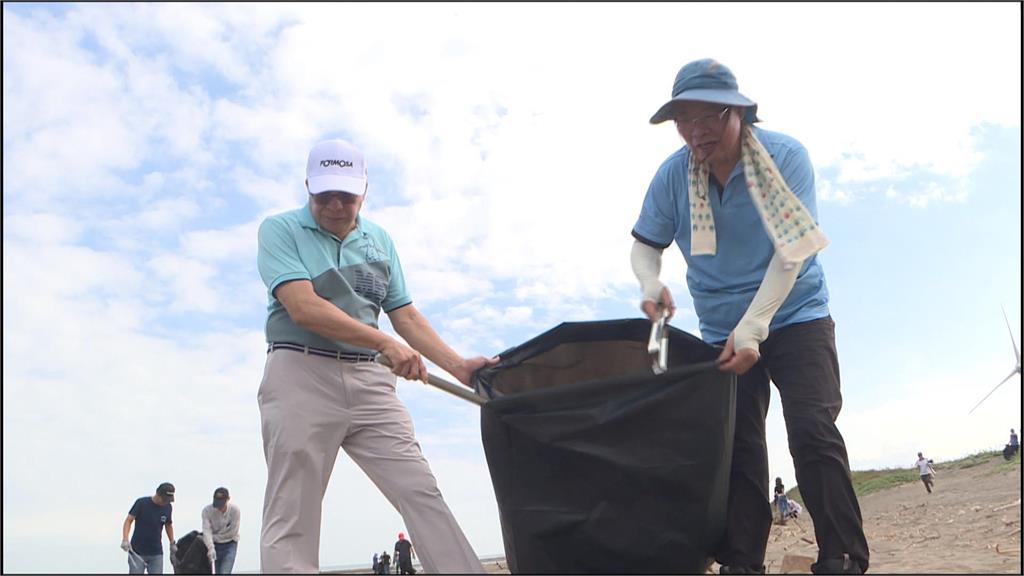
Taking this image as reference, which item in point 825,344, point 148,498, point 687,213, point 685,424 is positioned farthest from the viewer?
point 148,498

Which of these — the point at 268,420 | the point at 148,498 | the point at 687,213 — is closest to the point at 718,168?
the point at 687,213

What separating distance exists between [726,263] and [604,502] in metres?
0.95

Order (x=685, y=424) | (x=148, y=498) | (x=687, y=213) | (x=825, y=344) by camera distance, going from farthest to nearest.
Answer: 1. (x=148, y=498)
2. (x=687, y=213)
3. (x=825, y=344)
4. (x=685, y=424)

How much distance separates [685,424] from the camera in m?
2.84

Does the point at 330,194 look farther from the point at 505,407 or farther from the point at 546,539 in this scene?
the point at 546,539

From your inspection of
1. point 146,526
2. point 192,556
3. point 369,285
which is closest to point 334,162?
point 369,285

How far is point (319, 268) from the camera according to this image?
3229 millimetres

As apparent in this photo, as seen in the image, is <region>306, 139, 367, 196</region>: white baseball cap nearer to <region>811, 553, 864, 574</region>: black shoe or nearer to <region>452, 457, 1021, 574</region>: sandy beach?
<region>811, 553, 864, 574</region>: black shoe

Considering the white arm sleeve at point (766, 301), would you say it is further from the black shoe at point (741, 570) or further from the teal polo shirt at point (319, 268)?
the teal polo shirt at point (319, 268)

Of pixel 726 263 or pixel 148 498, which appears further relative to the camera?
pixel 148 498

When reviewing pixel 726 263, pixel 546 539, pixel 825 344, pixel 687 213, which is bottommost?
pixel 546 539

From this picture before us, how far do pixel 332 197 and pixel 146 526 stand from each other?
6.57m

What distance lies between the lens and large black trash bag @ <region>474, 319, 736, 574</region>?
2.84 m

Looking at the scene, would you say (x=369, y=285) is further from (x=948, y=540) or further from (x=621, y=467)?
(x=948, y=540)
